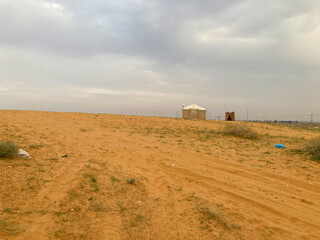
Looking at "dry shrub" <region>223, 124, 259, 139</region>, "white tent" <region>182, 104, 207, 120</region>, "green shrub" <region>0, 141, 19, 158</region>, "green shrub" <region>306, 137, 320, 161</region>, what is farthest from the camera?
"white tent" <region>182, 104, 207, 120</region>

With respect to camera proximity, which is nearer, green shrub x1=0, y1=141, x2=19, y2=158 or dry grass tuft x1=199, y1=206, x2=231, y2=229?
dry grass tuft x1=199, y1=206, x2=231, y2=229

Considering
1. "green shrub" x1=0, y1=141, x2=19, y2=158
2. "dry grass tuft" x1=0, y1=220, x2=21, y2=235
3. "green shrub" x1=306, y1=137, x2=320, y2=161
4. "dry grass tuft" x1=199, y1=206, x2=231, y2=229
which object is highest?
"green shrub" x1=0, y1=141, x2=19, y2=158

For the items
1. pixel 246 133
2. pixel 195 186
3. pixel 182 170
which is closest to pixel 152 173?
pixel 182 170

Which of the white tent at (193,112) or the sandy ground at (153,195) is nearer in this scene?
the sandy ground at (153,195)

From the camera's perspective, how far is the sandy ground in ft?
11.1

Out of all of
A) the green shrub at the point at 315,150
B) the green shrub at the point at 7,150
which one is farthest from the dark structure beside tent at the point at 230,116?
the green shrub at the point at 7,150

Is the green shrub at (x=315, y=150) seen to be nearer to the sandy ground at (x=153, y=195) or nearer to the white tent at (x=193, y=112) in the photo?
the sandy ground at (x=153, y=195)

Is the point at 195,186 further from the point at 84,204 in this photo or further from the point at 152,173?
the point at 84,204

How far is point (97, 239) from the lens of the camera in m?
3.10

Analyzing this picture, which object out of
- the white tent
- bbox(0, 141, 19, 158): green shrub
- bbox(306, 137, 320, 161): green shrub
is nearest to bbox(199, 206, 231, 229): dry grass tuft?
bbox(0, 141, 19, 158): green shrub

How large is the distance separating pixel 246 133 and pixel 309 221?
327 inches

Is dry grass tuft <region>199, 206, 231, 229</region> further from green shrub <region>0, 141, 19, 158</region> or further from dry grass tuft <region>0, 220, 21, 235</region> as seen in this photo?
green shrub <region>0, 141, 19, 158</region>

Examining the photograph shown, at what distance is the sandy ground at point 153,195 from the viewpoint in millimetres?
3383

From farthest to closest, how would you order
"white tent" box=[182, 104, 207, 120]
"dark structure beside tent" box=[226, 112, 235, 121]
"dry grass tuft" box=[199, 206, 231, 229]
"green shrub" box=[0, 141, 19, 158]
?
"dark structure beside tent" box=[226, 112, 235, 121] < "white tent" box=[182, 104, 207, 120] < "green shrub" box=[0, 141, 19, 158] < "dry grass tuft" box=[199, 206, 231, 229]
